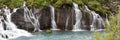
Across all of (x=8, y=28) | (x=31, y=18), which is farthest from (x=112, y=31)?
(x=31, y=18)

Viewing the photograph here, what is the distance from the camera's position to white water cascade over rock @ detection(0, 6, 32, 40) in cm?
2562

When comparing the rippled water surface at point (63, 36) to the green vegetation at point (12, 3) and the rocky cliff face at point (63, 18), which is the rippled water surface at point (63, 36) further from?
the green vegetation at point (12, 3)

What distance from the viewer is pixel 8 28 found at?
1083 inches

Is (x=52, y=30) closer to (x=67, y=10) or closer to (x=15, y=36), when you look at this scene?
(x=67, y=10)

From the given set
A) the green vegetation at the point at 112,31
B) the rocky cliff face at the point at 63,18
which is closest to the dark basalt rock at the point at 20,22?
the rocky cliff face at the point at 63,18

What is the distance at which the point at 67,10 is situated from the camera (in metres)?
30.0

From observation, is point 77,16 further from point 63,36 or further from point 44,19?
point 63,36

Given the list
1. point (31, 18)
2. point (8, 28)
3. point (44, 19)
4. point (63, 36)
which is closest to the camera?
point (63, 36)

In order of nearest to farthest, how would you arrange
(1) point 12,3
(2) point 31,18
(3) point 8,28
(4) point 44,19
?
(3) point 8,28
(2) point 31,18
(4) point 44,19
(1) point 12,3

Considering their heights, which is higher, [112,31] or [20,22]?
[112,31]

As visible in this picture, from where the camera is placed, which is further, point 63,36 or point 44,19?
point 44,19

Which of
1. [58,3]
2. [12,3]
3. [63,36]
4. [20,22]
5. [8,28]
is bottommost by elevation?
[63,36]

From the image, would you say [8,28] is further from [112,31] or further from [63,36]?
[112,31]

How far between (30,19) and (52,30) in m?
2.19
